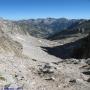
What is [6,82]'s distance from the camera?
26734 millimetres

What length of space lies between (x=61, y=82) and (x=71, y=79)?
7.20 ft

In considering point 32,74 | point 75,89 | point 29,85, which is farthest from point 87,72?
point 29,85

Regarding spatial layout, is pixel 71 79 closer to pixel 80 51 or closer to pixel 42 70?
pixel 42 70

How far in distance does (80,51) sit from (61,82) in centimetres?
8117

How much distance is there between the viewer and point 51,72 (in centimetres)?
3816

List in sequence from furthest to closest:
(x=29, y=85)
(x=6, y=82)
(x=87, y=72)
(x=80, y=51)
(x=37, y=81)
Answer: (x=80, y=51) → (x=87, y=72) → (x=37, y=81) → (x=29, y=85) → (x=6, y=82)

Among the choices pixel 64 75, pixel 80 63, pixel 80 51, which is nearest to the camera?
pixel 64 75

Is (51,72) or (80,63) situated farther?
(80,63)

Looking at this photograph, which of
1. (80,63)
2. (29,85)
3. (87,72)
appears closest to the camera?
(29,85)

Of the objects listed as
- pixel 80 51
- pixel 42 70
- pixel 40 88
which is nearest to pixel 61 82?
pixel 40 88

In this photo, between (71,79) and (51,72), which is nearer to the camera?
(71,79)

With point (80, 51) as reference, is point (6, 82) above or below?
above

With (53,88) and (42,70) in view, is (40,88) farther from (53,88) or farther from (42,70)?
(42,70)

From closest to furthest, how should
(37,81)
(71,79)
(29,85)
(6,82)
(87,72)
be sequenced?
(6,82), (29,85), (37,81), (71,79), (87,72)
